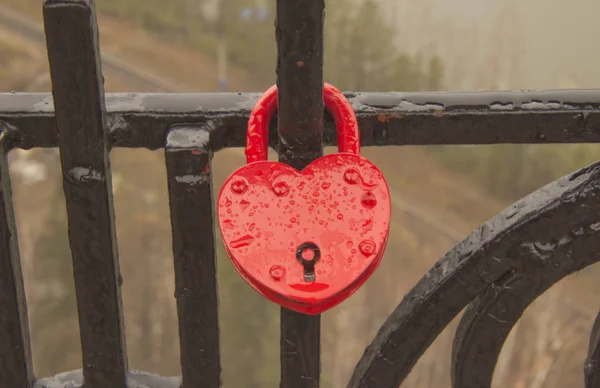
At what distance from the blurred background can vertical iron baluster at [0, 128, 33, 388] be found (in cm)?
698

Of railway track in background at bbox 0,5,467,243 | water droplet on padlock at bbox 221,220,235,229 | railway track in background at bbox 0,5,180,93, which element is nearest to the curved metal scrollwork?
water droplet on padlock at bbox 221,220,235,229

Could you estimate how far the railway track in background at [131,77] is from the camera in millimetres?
9734

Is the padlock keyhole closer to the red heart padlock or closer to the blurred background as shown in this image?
the red heart padlock

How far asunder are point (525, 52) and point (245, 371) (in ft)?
23.5

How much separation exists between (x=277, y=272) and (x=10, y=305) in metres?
0.21

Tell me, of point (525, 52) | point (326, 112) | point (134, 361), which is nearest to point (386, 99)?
point (326, 112)

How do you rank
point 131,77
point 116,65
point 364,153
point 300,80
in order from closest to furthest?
point 300,80
point 364,153
point 131,77
point 116,65

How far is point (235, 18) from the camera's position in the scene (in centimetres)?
1005

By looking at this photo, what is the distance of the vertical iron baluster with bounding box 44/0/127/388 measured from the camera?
0.36 meters

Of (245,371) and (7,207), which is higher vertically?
(7,207)

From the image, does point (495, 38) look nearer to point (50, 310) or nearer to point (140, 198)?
point (140, 198)

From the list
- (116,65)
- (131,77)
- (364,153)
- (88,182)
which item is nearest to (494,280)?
(88,182)

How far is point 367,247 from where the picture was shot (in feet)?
1.18

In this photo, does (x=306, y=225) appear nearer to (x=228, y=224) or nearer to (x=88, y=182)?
(x=228, y=224)
